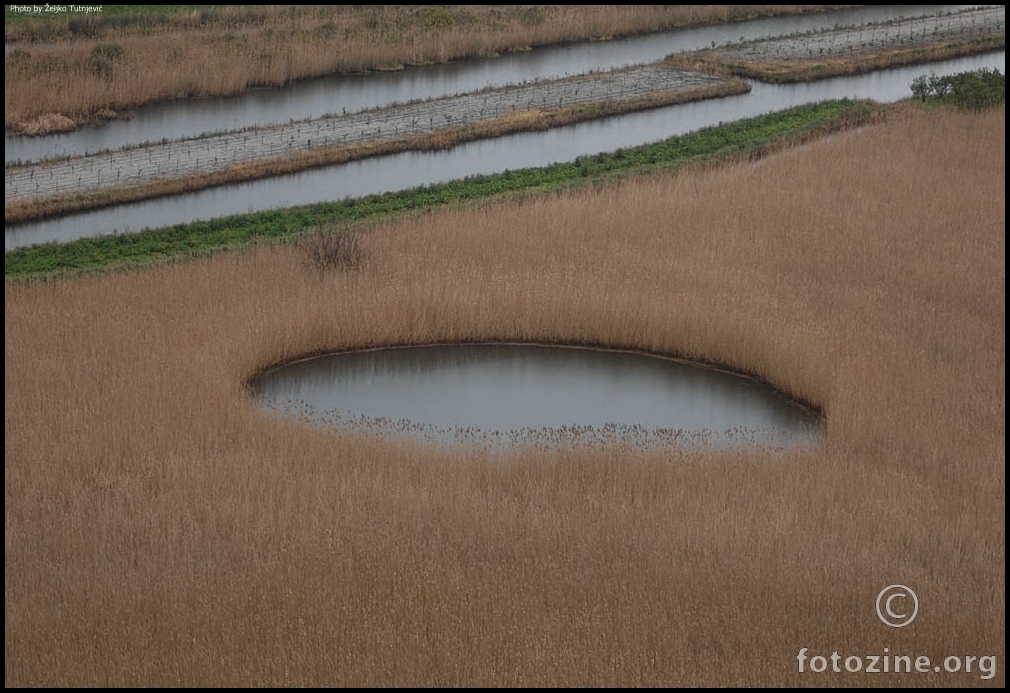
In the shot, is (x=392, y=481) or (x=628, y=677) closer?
(x=628, y=677)

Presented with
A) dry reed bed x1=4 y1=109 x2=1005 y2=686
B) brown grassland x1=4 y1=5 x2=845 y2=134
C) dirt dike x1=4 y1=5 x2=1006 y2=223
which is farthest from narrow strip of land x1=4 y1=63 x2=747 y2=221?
dry reed bed x1=4 y1=109 x2=1005 y2=686

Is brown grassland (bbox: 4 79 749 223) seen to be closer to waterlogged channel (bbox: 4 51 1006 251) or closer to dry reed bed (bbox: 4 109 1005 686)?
waterlogged channel (bbox: 4 51 1006 251)

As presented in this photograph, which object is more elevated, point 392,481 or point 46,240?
point 46,240

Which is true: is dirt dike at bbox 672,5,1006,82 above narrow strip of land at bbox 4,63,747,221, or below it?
above

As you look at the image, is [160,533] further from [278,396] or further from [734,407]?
[734,407]

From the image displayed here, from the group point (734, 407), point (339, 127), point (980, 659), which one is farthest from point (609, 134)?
point (980, 659)
